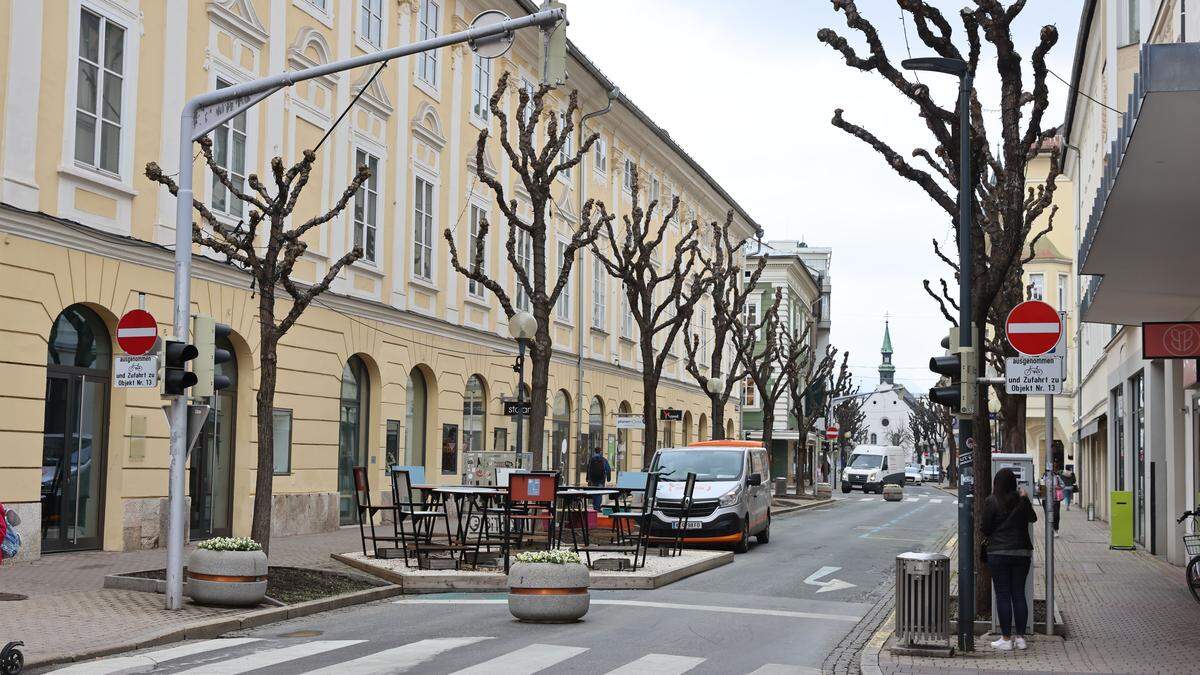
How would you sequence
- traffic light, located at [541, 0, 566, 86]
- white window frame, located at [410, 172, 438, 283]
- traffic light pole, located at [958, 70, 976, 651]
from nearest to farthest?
traffic light pole, located at [958, 70, 976, 651]
traffic light, located at [541, 0, 566, 86]
white window frame, located at [410, 172, 438, 283]

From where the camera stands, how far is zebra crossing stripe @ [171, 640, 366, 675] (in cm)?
1051

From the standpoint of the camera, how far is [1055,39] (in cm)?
1462

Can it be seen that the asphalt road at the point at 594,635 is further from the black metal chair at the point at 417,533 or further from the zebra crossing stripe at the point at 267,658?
the black metal chair at the point at 417,533

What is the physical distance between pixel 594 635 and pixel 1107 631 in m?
5.34

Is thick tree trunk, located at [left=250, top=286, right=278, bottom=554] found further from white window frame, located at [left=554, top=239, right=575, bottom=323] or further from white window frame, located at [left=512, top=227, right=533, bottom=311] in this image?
white window frame, located at [left=554, top=239, right=575, bottom=323]

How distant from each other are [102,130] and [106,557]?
6178 mm

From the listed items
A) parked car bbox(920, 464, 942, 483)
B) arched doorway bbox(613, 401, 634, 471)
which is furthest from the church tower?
arched doorway bbox(613, 401, 634, 471)

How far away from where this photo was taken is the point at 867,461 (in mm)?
79250

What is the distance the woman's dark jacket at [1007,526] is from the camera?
41.4 feet

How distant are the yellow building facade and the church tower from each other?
156122 mm

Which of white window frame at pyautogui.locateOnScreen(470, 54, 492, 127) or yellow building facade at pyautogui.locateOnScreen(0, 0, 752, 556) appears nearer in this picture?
yellow building facade at pyautogui.locateOnScreen(0, 0, 752, 556)

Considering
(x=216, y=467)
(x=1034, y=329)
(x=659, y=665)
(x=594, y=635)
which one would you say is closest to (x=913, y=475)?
(x=216, y=467)

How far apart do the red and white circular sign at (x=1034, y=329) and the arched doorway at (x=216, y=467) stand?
1450 cm

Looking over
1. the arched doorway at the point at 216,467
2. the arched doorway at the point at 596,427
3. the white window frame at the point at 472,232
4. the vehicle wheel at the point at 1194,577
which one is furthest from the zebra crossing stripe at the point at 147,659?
the arched doorway at the point at 596,427
